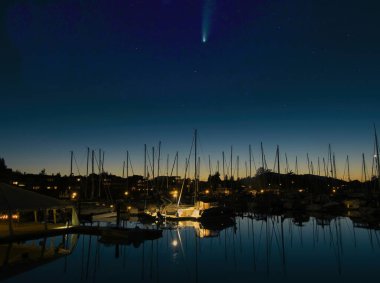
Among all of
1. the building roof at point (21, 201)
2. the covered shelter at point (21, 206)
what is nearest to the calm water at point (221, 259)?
the covered shelter at point (21, 206)

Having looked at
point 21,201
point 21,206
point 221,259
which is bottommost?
point 221,259

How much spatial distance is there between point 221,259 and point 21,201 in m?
19.3

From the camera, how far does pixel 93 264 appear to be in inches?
1019

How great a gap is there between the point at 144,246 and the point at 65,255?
7586 mm

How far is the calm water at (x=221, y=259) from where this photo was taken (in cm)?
2242

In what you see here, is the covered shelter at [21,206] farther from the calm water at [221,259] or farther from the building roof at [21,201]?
the calm water at [221,259]

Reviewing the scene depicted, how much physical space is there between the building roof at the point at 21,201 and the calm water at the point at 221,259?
11.7 ft

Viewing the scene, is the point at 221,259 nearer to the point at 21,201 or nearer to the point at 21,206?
the point at 21,206

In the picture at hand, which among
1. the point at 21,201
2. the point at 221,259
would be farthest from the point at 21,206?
the point at 221,259

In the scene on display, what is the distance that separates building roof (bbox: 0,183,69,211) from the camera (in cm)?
2986

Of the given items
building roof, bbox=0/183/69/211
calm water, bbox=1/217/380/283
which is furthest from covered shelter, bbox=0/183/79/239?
calm water, bbox=1/217/380/283

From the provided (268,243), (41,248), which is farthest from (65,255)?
(268,243)

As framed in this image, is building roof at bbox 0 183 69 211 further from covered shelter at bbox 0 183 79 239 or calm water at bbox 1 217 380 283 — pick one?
calm water at bbox 1 217 380 283

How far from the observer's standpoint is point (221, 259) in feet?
91.7
